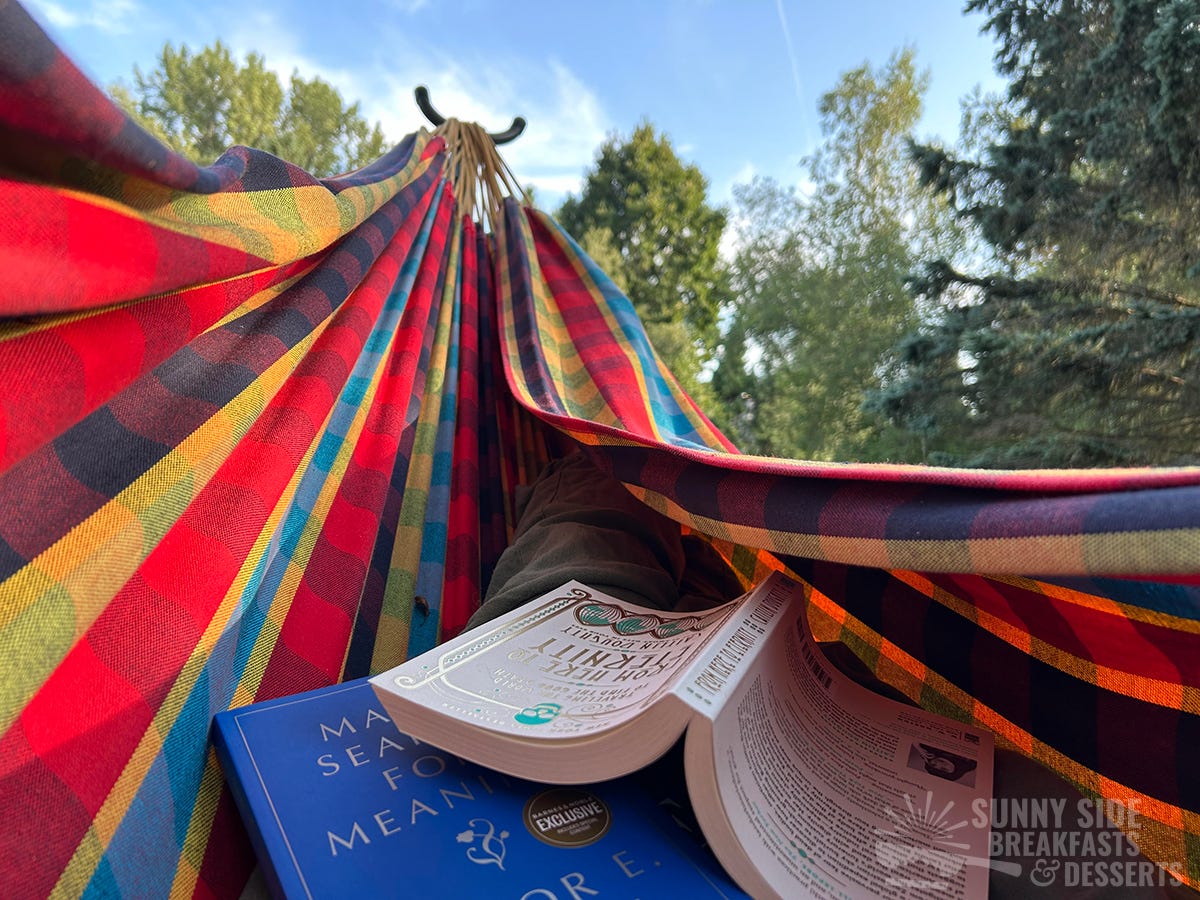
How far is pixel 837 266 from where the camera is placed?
4.71m

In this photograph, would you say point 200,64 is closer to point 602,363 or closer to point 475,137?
point 475,137

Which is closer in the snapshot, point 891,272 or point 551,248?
point 551,248

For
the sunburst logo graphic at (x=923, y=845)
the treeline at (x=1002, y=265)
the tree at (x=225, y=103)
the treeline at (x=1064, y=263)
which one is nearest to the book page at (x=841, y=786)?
the sunburst logo graphic at (x=923, y=845)

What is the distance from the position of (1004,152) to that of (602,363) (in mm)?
2481

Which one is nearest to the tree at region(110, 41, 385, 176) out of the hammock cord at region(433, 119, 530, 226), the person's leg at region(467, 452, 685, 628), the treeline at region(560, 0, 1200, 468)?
the treeline at region(560, 0, 1200, 468)

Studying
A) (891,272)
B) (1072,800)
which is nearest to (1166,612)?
(1072,800)

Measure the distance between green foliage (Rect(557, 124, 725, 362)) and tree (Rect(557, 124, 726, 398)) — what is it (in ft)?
0.03

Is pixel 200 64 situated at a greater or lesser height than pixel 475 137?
greater

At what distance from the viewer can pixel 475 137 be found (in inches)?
49.1

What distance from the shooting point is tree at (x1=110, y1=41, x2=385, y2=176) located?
6965 millimetres

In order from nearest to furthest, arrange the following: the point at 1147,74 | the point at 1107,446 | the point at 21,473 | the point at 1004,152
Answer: the point at 21,473
the point at 1147,74
the point at 1107,446
the point at 1004,152

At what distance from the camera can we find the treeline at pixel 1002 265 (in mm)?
2105

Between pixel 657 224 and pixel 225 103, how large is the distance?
4864 millimetres

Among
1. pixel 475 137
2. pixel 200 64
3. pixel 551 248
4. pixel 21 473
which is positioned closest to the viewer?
pixel 21 473
